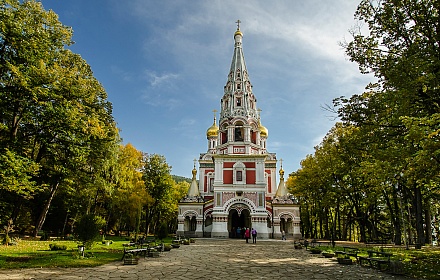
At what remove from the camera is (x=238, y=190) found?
33.5 metres

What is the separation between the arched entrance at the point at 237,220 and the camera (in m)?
33.9

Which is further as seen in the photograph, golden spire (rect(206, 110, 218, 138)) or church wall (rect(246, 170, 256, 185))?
golden spire (rect(206, 110, 218, 138))

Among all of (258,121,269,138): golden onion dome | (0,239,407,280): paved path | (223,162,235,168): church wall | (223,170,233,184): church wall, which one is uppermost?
(258,121,269,138): golden onion dome

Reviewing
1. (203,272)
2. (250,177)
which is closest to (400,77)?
(203,272)

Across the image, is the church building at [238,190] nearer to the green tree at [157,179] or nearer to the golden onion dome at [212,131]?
the green tree at [157,179]

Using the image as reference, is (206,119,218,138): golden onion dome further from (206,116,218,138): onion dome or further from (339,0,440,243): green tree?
(339,0,440,243): green tree

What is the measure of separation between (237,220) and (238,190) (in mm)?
5637

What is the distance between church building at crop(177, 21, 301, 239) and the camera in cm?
3309

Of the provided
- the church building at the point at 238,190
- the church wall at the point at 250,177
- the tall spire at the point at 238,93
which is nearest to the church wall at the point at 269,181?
the church building at the point at 238,190

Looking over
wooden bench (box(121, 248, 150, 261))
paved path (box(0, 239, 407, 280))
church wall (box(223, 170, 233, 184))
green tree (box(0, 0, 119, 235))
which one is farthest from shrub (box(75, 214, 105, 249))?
church wall (box(223, 170, 233, 184))

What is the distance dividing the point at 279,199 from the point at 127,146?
1817 centimetres

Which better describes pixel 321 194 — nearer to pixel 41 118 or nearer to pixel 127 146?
pixel 127 146

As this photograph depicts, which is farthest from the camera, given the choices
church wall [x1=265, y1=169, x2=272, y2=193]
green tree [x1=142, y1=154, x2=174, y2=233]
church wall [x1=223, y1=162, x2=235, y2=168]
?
church wall [x1=265, y1=169, x2=272, y2=193]

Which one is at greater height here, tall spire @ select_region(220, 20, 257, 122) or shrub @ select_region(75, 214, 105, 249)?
tall spire @ select_region(220, 20, 257, 122)
